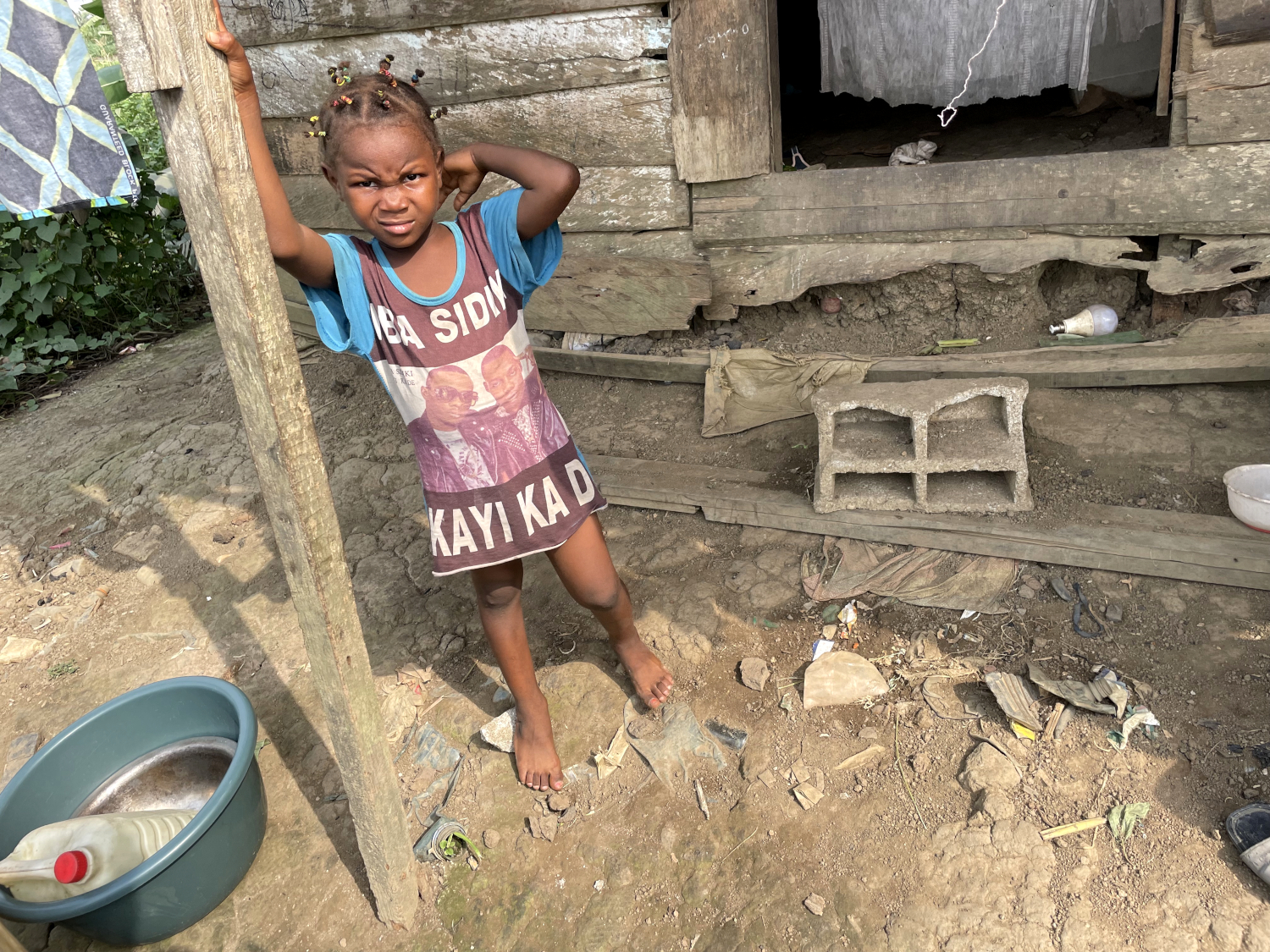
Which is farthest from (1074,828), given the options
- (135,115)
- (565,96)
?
(135,115)

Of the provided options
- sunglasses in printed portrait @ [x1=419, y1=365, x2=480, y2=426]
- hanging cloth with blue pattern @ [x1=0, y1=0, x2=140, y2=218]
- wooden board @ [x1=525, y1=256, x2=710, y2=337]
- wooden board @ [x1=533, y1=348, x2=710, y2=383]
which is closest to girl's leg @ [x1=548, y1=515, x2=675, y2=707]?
sunglasses in printed portrait @ [x1=419, y1=365, x2=480, y2=426]

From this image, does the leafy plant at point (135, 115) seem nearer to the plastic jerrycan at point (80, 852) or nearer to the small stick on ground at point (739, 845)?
the plastic jerrycan at point (80, 852)

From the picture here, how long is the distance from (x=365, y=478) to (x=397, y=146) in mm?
2361

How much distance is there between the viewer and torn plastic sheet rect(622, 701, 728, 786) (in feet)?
7.51

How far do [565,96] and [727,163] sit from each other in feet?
2.36

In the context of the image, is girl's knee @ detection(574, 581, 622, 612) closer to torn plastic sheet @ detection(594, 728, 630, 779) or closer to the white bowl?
torn plastic sheet @ detection(594, 728, 630, 779)

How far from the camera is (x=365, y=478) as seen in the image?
376cm

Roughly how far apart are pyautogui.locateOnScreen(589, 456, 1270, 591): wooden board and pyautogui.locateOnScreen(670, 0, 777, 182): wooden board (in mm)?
1256

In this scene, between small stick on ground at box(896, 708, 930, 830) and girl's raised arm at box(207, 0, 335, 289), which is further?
small stick on ground at box(896, 708, 930, 830)

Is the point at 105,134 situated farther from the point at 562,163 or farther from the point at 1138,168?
the point at 1138,168

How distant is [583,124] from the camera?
3447mm

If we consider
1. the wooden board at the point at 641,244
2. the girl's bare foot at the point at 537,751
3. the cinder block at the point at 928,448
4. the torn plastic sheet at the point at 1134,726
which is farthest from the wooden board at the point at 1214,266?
the girl's bare foot at the point at 537,751

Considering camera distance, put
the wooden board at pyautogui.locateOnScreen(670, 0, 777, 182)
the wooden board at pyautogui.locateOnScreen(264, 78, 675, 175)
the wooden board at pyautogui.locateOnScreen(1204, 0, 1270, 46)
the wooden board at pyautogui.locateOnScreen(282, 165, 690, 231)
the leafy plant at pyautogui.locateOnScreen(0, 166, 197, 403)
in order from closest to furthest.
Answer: the wooden board at pyautogui.locateOnScreen(1204, 0, 1270, 46) → the wooden board at pyautogui.locateOnScreen(670, 0, 777, 182) → the wooden board at pyautogui.locateOnScreen(264, 78, 675, 175) → the wooden board at pyautogui.locateOnScreen(282, 165, 690, 231) → the leafy plant at pyautogui.locateOnScreen(0, 166, 197, 403)

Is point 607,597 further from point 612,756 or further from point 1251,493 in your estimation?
point 1251,493
